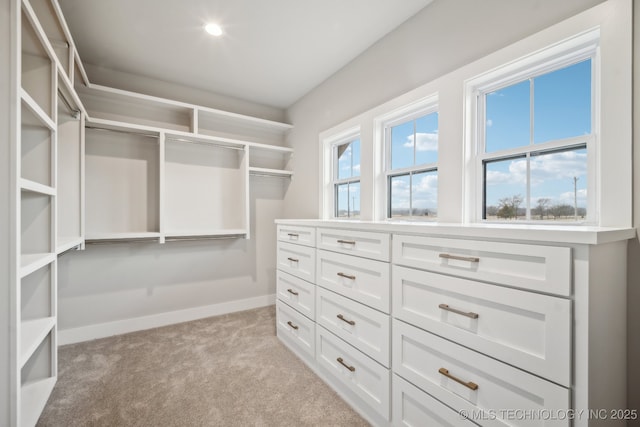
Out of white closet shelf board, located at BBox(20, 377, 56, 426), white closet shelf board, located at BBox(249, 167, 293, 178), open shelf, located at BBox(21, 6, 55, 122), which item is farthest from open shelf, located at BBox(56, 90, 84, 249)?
white closet shelf board, located at BBox(249, 167, 293, 178)

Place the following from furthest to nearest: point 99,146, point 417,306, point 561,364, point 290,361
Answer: point 99,146 → point 290,361 → point 417,306 → point 561,364

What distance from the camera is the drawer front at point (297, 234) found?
2162 millimetres

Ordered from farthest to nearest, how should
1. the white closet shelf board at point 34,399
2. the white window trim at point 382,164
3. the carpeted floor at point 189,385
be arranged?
1. the white window trim at point 382,164
2. the carpeted floor at point 189,385
3. the white closet shelf board at point 34,399

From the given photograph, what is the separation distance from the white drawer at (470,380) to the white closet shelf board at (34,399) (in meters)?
1.77

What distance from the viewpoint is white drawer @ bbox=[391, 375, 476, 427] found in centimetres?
122

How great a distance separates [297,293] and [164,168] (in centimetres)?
185

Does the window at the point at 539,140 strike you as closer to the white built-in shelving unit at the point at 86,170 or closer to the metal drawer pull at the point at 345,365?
the metal drawer pull at the point at 345,365

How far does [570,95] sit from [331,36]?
1.70 metres

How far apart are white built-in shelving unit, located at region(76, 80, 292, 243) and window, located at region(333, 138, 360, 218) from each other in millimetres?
794

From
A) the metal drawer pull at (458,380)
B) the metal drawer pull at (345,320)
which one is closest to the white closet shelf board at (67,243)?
the metal drawer pull at (345,320)

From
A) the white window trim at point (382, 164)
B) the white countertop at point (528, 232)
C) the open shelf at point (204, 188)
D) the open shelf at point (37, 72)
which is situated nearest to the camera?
the white countertop at point (528, 232)

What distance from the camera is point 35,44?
4.65 ft

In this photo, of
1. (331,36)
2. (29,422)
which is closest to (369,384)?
(29,422)

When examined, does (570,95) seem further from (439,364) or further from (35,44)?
(35,44)
